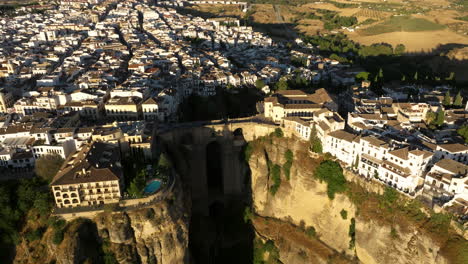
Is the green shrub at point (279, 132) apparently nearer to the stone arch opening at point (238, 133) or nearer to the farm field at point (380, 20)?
the stone arch opening at point (238, 133)

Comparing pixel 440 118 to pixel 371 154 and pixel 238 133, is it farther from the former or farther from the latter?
pixel 238 133

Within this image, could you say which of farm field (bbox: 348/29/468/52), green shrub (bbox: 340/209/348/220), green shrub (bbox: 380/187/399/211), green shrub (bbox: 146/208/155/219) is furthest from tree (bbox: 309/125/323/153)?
farm field (bbox: 348/29/468/52)

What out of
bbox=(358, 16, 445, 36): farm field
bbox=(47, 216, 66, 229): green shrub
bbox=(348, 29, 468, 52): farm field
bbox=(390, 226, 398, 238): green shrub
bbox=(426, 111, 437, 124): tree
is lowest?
bbox=(390, 226, 398, 238): green shrub

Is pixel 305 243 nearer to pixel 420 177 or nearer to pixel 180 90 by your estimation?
pixel 420 177

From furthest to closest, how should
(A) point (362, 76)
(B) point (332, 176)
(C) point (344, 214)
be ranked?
1. (A) point (362, 76)
2. (B) point (332, 176)
3. (C) point (344, 214)

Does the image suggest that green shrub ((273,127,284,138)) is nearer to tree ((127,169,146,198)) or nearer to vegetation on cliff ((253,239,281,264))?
vegetation on cliff ((253,239,281,264))

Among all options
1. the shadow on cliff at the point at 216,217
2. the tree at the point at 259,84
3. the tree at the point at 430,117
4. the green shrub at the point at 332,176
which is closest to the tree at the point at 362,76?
the tree at the point at 259,84

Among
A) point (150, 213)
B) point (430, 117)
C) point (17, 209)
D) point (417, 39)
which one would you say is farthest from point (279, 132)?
point (417, 39)
